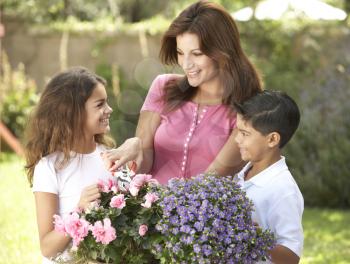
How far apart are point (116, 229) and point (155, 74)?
7435mm

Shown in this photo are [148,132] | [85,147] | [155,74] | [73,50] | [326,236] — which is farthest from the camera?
[73,50]

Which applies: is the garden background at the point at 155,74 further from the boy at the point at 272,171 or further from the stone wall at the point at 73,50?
the boy at the point at 272,171

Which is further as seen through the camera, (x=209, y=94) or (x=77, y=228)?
(x=209, y=94)

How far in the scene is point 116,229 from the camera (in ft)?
8.26

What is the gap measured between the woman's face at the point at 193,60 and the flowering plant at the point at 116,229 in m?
0.86

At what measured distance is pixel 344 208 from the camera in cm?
757

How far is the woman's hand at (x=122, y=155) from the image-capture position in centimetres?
293

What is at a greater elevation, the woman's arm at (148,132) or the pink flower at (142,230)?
the pink flower at (142,230)

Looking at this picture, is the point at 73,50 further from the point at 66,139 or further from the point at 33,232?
the point at 66,139

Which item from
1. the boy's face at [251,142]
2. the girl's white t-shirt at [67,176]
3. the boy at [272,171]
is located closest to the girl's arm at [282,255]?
the boy at [272,171]

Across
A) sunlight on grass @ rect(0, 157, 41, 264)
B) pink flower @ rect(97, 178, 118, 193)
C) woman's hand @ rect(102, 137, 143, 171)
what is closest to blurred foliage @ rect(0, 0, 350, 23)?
sunlight on grass @ rect(0, 157, 41, 264)

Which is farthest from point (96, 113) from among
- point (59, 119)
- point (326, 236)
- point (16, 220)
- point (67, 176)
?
point (16, 220)

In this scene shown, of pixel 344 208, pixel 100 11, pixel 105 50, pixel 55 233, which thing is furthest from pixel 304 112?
pixel 100 11

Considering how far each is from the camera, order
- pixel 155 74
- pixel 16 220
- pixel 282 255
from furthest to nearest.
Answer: pixel 155 74 → pixel 16 220 → pixel 282 255
